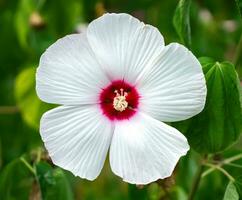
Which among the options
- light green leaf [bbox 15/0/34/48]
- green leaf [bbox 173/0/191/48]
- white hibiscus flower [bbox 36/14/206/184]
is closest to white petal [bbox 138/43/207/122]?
white hibiscus flower [bbox 36/14/206/184]

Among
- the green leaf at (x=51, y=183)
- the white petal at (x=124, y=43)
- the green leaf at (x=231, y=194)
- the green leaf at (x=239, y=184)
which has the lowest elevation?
the green leaf at (x=51, y=183)

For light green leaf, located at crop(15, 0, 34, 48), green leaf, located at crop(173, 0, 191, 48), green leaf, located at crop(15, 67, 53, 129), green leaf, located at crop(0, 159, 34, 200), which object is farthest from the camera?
light green leaf, located at crop(15, 0, 34, 48)

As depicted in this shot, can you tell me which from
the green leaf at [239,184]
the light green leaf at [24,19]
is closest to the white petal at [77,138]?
the green leaf at [239,184]

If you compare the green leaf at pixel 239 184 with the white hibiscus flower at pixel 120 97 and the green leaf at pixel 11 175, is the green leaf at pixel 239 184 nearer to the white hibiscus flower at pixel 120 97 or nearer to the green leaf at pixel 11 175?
the white hibiscus flower at pixel 120 97

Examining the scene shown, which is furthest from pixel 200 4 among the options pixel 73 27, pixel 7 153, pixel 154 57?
pixel 154 57

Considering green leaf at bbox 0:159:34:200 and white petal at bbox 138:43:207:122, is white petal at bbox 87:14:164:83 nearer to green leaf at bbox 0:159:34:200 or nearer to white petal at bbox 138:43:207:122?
white petal at bbox 138:43:207:122

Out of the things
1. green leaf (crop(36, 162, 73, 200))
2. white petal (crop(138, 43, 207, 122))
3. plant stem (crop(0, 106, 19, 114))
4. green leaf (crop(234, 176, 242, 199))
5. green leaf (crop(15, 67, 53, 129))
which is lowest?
plant stem (crop(0, 106, 19, 114))

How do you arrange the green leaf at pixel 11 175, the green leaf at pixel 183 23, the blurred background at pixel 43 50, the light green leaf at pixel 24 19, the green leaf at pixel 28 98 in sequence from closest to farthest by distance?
the green leaf at pixel 183 23
the green leaf at pixel 11 175
the blurred background at pixel 43 50
the green leaf at pixel 28 98
the light green leaf at pixel 24 19
